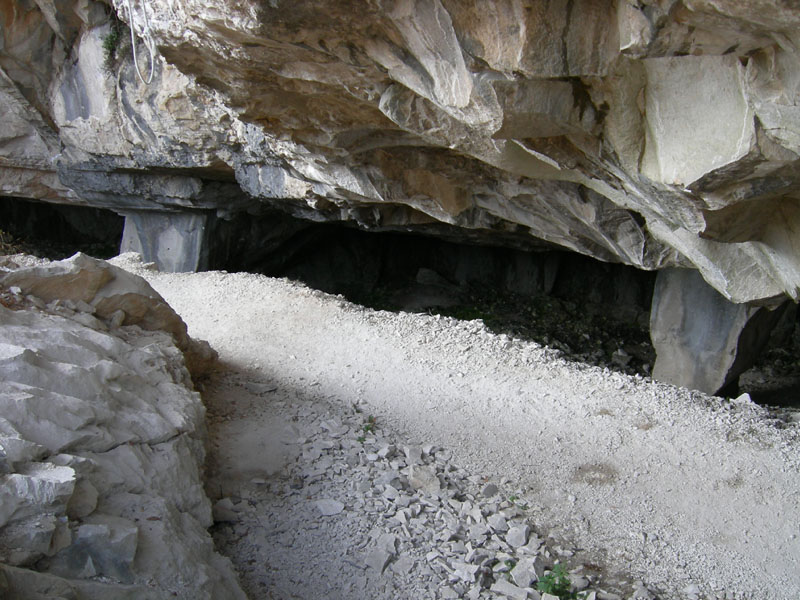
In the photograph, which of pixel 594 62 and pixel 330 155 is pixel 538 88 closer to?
pixel 594 62

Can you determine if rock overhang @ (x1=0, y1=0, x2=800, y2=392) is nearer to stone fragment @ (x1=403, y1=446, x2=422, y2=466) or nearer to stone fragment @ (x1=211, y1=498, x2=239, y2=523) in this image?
stone fragment @ (x1=403, y1=446, x2=422, y2=466)

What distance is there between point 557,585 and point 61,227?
16.2 m

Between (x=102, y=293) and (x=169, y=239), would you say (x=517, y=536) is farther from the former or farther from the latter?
(x=169, y=239)

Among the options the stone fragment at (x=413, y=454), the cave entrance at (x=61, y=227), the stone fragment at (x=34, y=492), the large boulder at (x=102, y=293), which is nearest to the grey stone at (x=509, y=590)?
the stone fragment at (x=413, y=454)

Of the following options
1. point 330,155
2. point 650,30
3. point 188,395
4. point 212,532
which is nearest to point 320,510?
Result: point 212,532

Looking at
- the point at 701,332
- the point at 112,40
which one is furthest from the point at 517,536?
the point at 112,40

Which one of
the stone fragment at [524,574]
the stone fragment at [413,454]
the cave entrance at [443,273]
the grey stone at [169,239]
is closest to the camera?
the stone fragment at [524,574]

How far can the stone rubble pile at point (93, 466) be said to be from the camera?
238cm

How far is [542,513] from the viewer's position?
13.6 ft

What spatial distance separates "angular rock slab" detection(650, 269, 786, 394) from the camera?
7.66m

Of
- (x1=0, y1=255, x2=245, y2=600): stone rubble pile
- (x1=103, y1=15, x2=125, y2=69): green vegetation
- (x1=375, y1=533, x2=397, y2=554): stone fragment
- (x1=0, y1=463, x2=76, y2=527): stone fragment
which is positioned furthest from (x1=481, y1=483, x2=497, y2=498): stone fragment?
(x1=103, y1=15, x2=125, y2=69): green vegetation

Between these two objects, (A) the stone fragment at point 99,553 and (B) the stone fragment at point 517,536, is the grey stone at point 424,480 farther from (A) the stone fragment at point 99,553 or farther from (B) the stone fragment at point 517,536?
(A) the stone fragment at point 99,553

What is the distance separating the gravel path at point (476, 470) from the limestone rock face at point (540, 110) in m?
1.54

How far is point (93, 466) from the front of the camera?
2850mm
